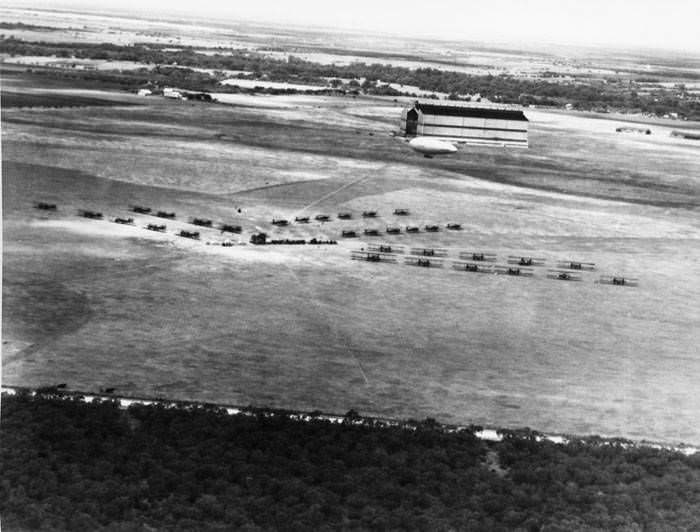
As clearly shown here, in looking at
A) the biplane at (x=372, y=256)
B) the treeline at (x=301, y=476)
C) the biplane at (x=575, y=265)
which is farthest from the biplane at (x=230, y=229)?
the treeline at (x=301, y=476)

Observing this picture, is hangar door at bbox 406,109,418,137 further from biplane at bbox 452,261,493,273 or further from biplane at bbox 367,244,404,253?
biplane at bbox 452,261,493,273

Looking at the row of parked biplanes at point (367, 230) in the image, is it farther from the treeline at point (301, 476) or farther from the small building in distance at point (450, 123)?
the small building in distance at point (450, 123)

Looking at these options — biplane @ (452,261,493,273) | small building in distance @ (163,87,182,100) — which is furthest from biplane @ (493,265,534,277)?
small building in distance @ (163,87,182,100)

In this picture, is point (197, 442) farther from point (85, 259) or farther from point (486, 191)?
point (486, 191)

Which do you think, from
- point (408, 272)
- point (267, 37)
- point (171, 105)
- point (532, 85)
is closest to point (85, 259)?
point (408, 272)

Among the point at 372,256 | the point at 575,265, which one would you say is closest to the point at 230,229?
the point at 372,256

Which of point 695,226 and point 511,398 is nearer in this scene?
point 511,398
